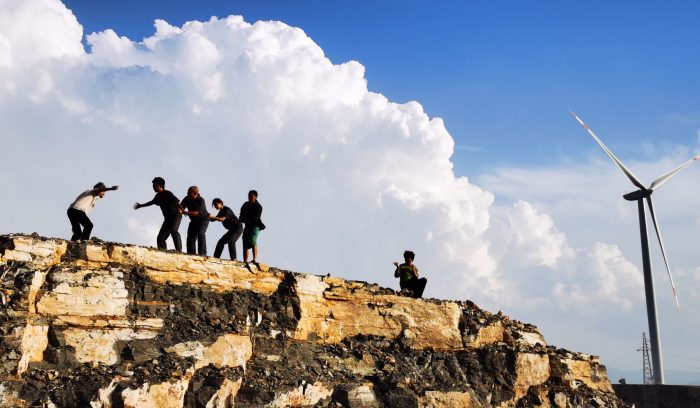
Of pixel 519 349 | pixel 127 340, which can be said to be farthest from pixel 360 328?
pixel 127 340

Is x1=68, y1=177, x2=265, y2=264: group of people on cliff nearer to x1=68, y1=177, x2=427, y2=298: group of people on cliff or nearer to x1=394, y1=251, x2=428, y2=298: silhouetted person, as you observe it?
x1=68, y1=177, x2=427, y2=298: group of people on cliff

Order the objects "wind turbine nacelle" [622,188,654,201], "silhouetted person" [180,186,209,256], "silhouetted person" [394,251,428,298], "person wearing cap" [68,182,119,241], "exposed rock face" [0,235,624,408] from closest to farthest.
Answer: "exposed rock face" [0,235,624,408]
"person wearing cap" [68,182,119,241]
"silhouetted person" [180,186,209,256]
"silhouetted person" [394,251,428,298]
"wind turbine nacelle" [622,188,654,201]

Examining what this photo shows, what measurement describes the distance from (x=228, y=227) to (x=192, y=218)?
1058mm

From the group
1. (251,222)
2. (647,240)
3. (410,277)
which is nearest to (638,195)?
(647,240)

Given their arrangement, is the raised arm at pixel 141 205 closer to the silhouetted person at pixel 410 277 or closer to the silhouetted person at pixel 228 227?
the silhouetted person at pixel 228 227

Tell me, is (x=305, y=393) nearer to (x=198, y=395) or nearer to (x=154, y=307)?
(x=198, y=395)

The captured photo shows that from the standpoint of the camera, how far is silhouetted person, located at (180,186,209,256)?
19.4 meters

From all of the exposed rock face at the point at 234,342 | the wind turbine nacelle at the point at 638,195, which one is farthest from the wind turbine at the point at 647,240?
the exposed rock face at the point at 234,342

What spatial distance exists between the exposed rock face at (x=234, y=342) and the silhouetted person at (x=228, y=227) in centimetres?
95

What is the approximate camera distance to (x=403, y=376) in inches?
787

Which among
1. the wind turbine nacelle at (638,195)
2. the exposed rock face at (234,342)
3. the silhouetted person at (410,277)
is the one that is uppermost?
the wind turbine nacelle at (638,195)

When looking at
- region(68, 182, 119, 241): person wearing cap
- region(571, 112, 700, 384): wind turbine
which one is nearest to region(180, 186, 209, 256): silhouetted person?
region(68, 182, 119, 241): person wearing cap

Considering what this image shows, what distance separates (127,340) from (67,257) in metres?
2.38

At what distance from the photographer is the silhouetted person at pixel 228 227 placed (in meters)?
19.9
